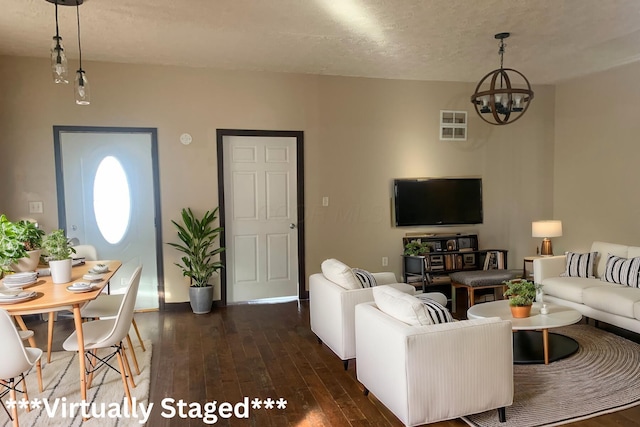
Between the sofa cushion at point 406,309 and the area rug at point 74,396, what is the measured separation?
163 centimetres

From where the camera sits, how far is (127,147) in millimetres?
5102

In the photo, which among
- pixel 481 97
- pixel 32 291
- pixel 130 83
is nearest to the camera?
pixel 32 291

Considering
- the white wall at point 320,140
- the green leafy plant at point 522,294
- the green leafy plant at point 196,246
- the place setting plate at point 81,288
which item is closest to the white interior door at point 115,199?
the white wall at point 320,140

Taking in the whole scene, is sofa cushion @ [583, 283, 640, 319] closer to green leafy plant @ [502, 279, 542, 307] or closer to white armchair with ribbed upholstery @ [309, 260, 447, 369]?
green leafy plant @ [502, 279, 542, 307]

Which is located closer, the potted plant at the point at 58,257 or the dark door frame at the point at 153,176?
the potted plant at the point at 58,257

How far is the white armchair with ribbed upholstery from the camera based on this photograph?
340 centimetres

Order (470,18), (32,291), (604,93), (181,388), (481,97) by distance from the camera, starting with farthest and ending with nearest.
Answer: (604,93)
(481,97)
(470,18)
(181,388)
(32,291)

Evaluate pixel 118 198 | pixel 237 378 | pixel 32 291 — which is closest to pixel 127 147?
pixel 118 198

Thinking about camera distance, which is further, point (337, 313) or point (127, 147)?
point (127, 147)

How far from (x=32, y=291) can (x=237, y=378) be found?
1.48m

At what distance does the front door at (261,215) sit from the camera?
546 centimetres

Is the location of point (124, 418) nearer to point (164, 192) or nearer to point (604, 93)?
point (164, 192)

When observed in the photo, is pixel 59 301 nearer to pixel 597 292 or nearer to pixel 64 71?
pixel 64 71

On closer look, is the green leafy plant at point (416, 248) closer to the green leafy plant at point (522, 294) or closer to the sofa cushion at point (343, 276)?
the green leafy plant at point (522, 294)
